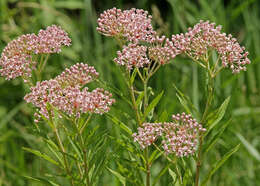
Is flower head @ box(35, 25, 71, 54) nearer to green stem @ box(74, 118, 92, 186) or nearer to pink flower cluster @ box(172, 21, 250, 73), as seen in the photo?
green stem @ box(74, 118, 92, 186)

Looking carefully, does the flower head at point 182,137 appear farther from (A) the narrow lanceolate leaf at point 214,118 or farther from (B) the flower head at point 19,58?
(B) the flower head at point 19,58

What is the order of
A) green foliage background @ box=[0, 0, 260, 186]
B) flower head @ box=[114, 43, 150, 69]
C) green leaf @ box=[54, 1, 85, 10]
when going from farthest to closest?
green leaf @ box=[54, 1, 85, 10] → green foliage background @ box=[0, 0, 260, 186] → flower head @ box=[114, 43, 150, 69]

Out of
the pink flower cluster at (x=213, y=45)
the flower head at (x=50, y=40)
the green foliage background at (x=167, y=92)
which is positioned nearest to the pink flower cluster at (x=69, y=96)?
the flower head at (x=50, y=40)

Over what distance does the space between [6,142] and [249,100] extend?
8.29 ft

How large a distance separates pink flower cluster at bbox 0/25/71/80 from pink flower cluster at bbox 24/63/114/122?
161mm

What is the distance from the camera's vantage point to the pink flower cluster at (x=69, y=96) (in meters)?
1.62

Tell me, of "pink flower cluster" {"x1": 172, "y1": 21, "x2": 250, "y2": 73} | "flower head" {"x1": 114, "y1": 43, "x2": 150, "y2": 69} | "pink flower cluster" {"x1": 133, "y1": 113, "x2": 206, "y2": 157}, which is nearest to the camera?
"pink flower cluster" {"x1": 133, "y1": 113, "x2": 206, "y2": 157}

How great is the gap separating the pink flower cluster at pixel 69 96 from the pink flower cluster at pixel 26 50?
0.53ft

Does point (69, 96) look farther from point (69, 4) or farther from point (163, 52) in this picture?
point (69, 4)

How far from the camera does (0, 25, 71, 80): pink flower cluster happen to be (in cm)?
183

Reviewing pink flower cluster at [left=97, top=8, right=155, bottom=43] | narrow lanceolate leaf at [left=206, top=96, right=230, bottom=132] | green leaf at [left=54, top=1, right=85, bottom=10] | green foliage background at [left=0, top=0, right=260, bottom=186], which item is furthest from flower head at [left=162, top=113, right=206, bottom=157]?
green leaf at [left=54, top=1, right=85, bottom=10]

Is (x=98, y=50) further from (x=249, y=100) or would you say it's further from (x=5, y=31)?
(x=249, y=100)

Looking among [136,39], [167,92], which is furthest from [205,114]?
[167,92]

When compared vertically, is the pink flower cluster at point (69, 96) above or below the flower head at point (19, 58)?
below
